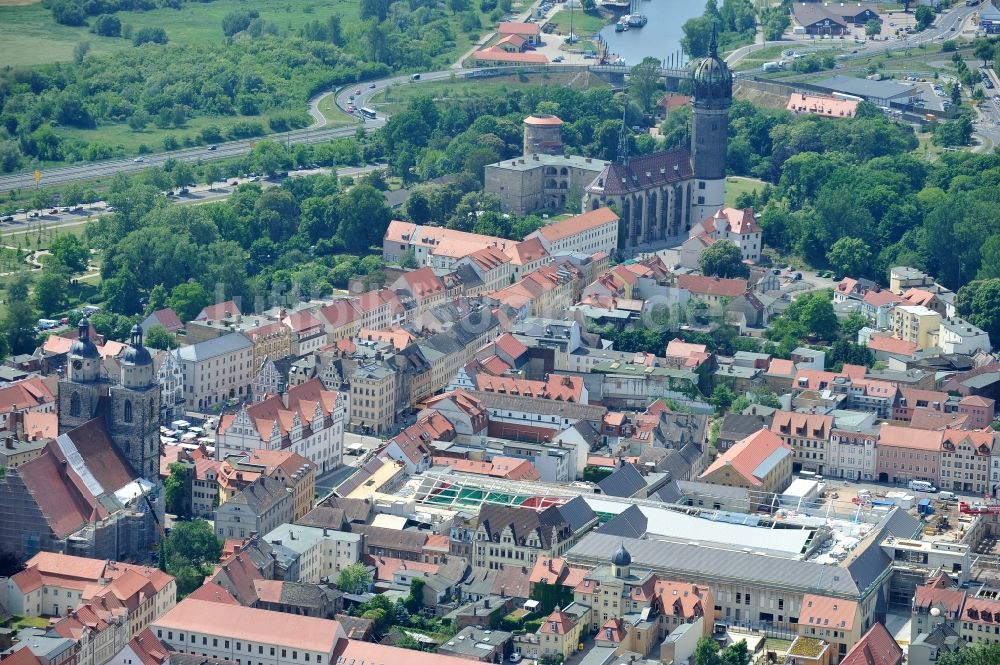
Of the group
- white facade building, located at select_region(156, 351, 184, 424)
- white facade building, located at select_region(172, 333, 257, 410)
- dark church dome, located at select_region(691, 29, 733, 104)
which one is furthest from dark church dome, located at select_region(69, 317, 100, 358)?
dark church dome, located at select_region(691, 29, 733, 104)

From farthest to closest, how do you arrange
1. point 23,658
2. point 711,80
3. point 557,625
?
point 711,80 → point 557,625 → point 23,658

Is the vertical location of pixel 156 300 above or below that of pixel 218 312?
below

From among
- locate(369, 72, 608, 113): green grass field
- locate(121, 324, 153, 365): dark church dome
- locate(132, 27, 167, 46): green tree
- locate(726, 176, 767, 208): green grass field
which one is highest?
locate(121, 324, 153, 365): dark church dome

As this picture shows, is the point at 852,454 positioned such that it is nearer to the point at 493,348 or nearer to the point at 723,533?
the point at 723,533

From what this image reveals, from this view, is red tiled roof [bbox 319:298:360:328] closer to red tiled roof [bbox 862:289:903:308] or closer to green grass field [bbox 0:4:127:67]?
red tiled roof [bbox 862:289:903:308]

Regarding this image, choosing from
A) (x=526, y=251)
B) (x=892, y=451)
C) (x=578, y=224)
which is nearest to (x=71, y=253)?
(x=526, y=251)

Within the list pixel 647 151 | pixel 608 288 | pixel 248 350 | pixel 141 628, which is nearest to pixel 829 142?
pixel 647 151

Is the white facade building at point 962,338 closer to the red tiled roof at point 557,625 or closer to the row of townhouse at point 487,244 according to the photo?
the row of townhouse at point 487,244
